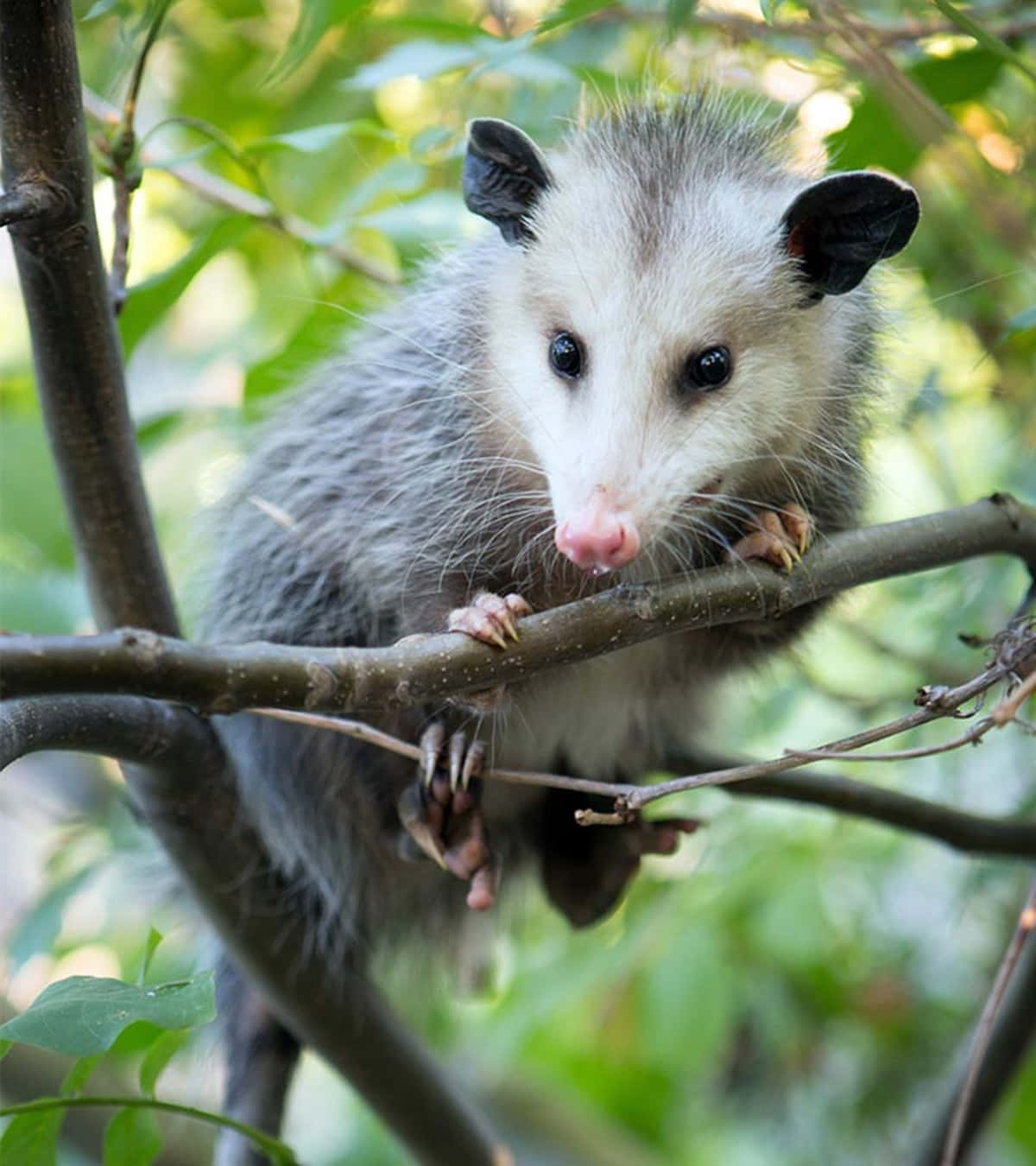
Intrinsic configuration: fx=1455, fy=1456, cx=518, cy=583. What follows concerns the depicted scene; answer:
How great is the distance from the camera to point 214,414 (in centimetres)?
253

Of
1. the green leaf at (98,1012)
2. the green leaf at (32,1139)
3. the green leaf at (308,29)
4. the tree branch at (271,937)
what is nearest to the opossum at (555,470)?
the tree branch at (271,937)

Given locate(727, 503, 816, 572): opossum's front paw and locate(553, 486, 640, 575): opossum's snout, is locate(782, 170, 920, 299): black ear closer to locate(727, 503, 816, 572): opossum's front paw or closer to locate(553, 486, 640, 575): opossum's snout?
locate(727, 503, 816, 572): opossum's front paw

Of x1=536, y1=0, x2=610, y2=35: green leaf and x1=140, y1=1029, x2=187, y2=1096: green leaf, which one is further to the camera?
x1=536, y1=0, x2=610, y2=35: green leaf

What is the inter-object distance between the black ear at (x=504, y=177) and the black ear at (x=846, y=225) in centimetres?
31

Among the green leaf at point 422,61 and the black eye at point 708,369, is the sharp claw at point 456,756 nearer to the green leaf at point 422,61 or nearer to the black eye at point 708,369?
the black eye at point 708,369

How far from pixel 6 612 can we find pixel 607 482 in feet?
4.28

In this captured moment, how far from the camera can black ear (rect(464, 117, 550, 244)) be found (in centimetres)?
171

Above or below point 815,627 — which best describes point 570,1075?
below

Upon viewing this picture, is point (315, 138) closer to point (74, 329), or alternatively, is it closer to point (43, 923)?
point (74, 329)

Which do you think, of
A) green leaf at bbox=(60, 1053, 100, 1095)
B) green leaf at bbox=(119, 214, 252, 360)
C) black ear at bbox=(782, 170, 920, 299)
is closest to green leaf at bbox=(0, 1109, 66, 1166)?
green leaf at bbox=(60, 1053, 100, 1095)

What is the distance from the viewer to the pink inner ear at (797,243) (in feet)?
5.62

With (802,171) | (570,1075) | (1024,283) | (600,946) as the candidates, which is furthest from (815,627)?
(570,1075)

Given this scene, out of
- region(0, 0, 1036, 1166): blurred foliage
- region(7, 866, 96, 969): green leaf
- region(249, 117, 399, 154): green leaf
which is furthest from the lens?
region(7, 866, 96, 969): green leaf

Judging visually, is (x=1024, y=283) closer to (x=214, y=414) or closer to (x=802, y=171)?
(x=802, y=171)
